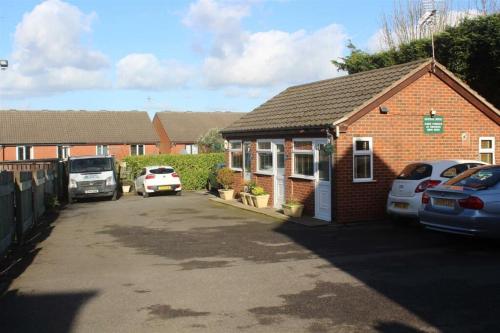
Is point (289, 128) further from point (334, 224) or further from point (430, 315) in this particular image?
point (430, 315)

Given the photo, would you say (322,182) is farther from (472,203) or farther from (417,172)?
(472,203)

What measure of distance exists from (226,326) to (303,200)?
34.1 ft

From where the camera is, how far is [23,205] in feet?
39.7

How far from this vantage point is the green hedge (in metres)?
29.4

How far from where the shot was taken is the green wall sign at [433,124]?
1559cm

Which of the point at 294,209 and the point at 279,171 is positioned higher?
the point at 279,171

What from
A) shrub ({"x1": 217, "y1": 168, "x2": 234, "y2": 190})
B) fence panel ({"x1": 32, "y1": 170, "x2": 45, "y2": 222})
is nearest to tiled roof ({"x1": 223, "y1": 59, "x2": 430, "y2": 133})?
shrub ({"x1": 217, "y1": 168, "x2": 234, "y2": 190})

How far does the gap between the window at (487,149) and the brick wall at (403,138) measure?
7.2 inches

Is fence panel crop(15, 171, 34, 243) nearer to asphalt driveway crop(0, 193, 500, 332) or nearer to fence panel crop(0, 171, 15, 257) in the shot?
fence panel crop(0, 171, 15, 257)

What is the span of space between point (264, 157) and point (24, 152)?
3855 cm

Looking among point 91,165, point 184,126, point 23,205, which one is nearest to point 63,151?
point 184,126

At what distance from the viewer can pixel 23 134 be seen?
2034 inches

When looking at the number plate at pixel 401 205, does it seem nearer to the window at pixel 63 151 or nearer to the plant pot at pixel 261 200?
the plant pot at pixel 261 200

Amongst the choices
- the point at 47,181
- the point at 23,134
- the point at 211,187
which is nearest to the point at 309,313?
the point at 47,181
